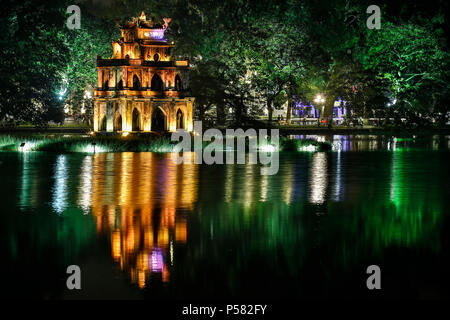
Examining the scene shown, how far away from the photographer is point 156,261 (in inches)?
427

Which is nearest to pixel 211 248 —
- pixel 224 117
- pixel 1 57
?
pixel 1 57

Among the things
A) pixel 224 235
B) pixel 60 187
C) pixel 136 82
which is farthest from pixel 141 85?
pixel 224 235

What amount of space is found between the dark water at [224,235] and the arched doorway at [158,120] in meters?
26.4

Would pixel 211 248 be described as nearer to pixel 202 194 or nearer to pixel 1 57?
pixel 202 194

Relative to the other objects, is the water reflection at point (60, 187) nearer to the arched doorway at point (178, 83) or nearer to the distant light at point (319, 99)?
the arched doorway at point (178, 83)

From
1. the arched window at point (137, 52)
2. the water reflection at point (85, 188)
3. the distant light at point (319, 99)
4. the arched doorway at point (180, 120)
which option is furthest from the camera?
the distant light at point (319, 99)

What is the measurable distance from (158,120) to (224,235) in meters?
39.0

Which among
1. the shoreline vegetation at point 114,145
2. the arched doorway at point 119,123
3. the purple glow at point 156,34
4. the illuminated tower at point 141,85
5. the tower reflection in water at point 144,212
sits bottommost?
the tower reflection in water at point 144,212

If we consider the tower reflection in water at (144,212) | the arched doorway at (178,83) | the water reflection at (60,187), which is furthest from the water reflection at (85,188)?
the arched doorway at (178,83)

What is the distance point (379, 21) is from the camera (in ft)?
96.1

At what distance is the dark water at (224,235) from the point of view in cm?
950

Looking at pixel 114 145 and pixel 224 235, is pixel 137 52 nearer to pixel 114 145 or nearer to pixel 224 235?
pixel 114 145
